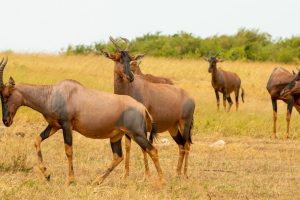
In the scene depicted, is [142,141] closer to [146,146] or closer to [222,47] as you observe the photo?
[146,146]

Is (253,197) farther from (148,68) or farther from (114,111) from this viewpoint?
(148,68)

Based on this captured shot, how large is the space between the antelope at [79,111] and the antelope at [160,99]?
3.82 feet

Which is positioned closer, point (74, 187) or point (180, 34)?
point (74, 187)

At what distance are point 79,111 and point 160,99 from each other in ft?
6.17

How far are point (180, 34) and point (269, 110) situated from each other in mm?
27849

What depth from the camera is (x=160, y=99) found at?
39.0 ft

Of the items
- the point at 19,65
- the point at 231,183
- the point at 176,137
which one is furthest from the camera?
the point at 19,65

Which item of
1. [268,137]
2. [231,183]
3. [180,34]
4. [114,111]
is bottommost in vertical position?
[180,34]

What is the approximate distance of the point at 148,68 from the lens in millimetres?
36594

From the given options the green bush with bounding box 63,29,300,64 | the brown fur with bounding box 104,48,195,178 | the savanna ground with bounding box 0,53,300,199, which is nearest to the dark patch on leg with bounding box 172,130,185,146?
the brown fur with bounding box 104,48,195,178

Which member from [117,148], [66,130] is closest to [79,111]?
[66,130]

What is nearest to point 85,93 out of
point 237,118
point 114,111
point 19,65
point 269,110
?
point 114,111

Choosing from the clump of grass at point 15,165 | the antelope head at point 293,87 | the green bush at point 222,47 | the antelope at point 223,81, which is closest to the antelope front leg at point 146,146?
the clump of grass at point 15,165

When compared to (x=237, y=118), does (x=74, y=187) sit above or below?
above
